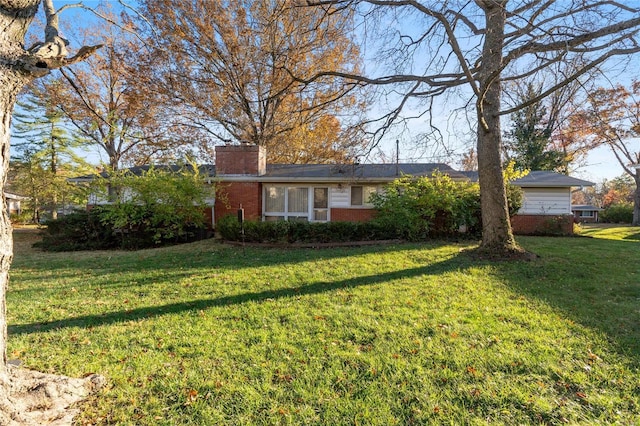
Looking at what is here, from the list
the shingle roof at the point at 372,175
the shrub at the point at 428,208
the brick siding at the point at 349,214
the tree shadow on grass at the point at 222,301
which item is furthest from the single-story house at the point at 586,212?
the tree shadow on grass at the point at 222,301

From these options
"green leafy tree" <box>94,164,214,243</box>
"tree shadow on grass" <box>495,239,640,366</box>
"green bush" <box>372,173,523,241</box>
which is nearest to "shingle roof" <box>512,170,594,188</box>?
"green bush" <box>372,173,523,241</box>

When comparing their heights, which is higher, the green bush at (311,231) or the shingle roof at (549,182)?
the shingle roof at (549,182)

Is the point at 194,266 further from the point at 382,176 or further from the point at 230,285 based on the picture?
the point at 382,176

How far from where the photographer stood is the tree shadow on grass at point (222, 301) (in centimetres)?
409

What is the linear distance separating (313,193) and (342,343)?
10.7 meters

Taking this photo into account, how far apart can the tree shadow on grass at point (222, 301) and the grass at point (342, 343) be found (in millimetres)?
A: 33

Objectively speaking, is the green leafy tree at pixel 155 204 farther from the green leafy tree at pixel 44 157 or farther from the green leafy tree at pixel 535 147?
the green leafy tree at pixel 535 147

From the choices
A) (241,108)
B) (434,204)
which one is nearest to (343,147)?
(434,204)

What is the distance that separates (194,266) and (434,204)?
305 inches

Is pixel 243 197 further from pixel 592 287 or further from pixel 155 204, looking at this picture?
pixel 592 287

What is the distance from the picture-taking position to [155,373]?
9.63 ft

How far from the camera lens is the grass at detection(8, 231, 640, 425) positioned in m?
2.48

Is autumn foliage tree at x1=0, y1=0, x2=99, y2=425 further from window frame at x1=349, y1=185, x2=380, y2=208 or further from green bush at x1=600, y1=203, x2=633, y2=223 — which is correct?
green bush at x1=600, y1=203, x2=633, y2=223

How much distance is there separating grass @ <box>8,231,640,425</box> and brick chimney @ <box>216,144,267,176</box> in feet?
24.2
